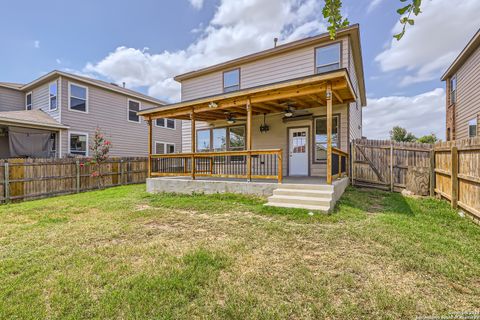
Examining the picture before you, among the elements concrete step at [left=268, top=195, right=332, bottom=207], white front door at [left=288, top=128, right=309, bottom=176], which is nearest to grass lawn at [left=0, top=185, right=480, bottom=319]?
concrete step at [left=268, top=195, right=332, bottom=207]

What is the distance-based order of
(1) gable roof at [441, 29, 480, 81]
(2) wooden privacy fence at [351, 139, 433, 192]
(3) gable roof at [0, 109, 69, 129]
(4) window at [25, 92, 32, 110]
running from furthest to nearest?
(4) window at [25, 92, 32, 110] → (3) gable roof at [0, 109, 69, 129] → (1) gable roof at [441, 29, 480, 81] → (2) wooden privacy fence at [351, 139, 433, 192]

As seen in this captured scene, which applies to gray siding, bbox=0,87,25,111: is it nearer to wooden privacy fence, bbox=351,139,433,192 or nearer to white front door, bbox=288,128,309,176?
white front door, bbox=288,128,309,176

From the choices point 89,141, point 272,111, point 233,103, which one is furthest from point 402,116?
point 89,141

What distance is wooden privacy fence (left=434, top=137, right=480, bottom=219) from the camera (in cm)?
465

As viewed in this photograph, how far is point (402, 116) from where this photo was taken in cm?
3244

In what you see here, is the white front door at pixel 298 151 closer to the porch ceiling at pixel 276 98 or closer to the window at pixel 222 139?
the porch ceiling at pixel 276 98

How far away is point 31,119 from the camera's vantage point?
1119 cm

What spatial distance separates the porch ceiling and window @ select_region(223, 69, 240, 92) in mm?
1618

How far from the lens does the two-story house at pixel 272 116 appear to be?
7.35 m

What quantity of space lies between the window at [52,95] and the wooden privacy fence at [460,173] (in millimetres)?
16607

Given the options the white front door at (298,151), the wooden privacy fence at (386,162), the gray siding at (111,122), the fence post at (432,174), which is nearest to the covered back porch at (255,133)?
Answer: the white front door at (298,151)

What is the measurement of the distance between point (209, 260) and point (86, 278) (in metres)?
1.42

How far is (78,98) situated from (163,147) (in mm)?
6263

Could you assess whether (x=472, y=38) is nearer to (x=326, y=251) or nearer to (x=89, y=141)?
(x=326, y=251)
